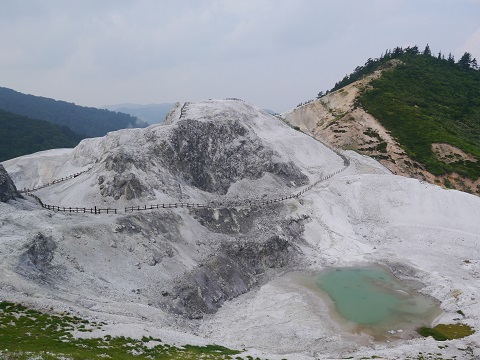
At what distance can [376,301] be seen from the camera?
5003cm

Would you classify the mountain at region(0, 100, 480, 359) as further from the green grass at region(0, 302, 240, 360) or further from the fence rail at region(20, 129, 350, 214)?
the green grass at region(0, 302, 240, 360)

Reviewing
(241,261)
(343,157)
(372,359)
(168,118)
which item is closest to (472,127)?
(343,157)

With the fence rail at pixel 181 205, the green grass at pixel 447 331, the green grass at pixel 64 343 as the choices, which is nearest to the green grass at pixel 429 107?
the fence rail at pixel 181 205

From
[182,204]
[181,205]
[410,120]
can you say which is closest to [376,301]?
[181,205]

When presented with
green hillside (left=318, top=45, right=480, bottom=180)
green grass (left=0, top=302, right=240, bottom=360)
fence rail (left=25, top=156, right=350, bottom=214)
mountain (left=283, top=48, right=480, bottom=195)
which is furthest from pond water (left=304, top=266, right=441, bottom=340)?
green hillside (left=318, top=45, right=480, bottom=180)

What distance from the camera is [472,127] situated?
438 ft

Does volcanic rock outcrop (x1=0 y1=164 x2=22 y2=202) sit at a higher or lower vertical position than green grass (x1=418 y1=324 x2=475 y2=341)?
higher

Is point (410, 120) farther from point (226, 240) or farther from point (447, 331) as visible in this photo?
point (447, 331)

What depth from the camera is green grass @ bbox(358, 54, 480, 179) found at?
109 m

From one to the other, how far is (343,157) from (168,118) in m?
44.3

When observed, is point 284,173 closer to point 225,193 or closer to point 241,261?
point 225,193

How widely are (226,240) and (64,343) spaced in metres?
34.6

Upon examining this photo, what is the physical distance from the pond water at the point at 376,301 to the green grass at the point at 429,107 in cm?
5759

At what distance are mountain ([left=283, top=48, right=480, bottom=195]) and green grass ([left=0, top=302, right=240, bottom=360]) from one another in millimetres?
88476
